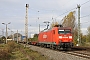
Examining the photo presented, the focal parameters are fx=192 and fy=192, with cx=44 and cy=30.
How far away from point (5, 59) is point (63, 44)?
10.2 metres

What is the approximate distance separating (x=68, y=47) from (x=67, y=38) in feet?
4.45

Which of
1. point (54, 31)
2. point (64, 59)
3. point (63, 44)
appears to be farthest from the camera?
point (54, 31)

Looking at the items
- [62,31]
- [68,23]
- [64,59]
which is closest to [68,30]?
[62,31]

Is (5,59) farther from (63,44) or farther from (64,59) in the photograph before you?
(63,44)

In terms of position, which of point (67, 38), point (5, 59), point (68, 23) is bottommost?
point (5, 59)

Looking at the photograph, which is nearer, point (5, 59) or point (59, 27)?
point (5, 59)

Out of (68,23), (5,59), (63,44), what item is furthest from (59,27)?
(68,23)

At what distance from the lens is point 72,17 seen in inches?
2272

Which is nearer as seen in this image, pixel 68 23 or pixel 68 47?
pixel 68 47

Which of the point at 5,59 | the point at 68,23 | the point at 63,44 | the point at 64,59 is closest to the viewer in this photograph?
the point at 64,59

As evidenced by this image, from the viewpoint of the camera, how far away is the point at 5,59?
1947 cm

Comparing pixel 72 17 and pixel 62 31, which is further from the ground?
pixel 72 17

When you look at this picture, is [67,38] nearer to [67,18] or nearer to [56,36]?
[56,36]

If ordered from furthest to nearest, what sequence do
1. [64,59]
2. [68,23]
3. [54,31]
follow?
[68,23] < [54,31] < [64,59]
